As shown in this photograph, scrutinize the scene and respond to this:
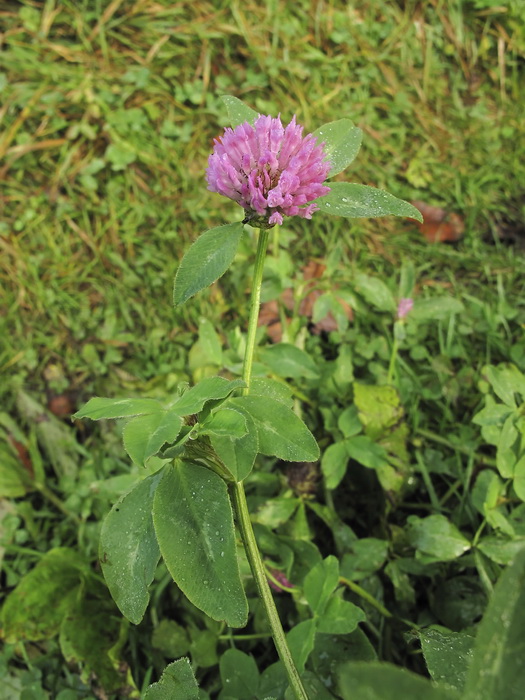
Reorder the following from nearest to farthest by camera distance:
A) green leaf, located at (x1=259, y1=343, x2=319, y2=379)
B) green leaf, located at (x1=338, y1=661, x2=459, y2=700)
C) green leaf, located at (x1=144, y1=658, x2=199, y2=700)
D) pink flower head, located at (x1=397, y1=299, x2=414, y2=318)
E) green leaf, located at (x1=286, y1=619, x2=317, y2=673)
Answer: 1. green leaf, located at (x1=338, y1=661, x2=459, y2=700)
2. green leaf, located at (x1=144, y1=658, x2=199, y2=700)
3. green leaf, located at (x1=286, y1=619, x2=317, y2=673)
4. green leaf, located at (x1=259, y1=343, x2=319, y2=379)
5. pink flower head, located at (x1=397, y1=299, x2=414, y2=318)

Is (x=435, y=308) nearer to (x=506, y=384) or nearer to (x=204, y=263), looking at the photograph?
(x=506, y=384)

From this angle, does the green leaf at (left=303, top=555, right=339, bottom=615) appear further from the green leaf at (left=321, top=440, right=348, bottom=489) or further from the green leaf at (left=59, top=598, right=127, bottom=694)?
the green leaf at (left=59, top=598, right=127, bottom=694)

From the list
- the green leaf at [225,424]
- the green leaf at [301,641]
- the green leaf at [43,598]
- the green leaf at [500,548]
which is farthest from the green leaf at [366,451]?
the green leaf at [43,598]

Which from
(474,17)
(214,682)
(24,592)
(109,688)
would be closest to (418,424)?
(214,682)

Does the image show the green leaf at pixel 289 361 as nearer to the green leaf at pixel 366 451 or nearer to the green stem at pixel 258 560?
the green leaf at pixel 366 451

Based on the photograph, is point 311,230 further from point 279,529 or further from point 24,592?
point 24,592

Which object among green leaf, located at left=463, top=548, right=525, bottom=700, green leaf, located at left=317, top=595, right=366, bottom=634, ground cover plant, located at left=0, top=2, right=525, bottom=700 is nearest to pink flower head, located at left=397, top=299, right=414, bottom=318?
ground cover plant, located at left=0, top=2, right=525, bottom=700

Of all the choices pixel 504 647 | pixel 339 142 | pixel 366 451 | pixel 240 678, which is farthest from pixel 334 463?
pixel 504 647
